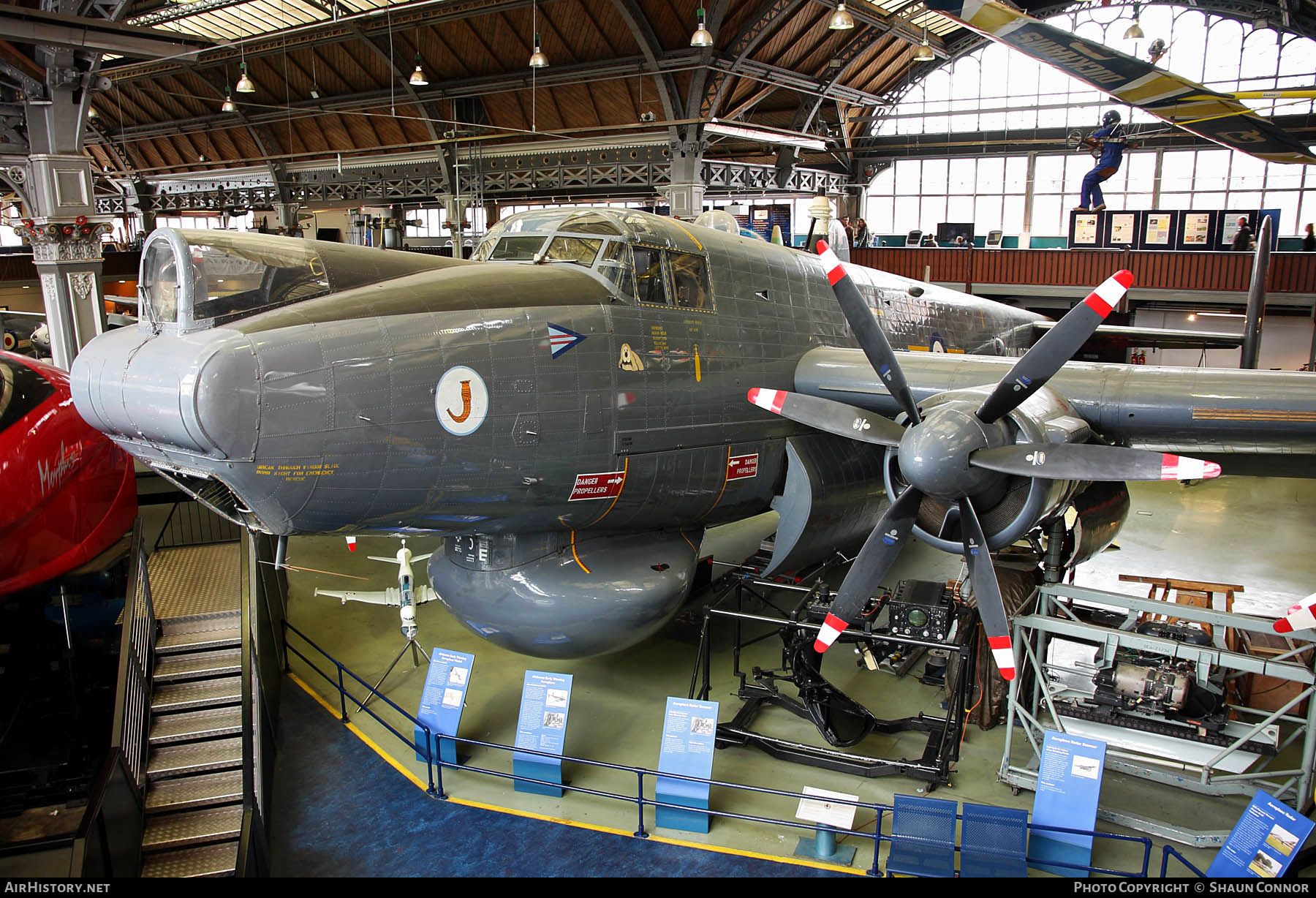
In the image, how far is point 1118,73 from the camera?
1897 centimetres

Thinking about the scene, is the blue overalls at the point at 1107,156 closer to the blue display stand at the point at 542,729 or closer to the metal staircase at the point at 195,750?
the blue display stand at the point at 542,729

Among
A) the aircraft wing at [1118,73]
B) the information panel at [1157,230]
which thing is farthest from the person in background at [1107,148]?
the aircraft wing at [1118,73]

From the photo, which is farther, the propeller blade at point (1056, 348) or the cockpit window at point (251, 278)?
the propeller blade at point (1056, 348)

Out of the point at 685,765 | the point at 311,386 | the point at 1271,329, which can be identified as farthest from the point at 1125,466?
the point at 1271,329

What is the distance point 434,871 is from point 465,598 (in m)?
3.35

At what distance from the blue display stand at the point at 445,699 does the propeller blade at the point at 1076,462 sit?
657 cm

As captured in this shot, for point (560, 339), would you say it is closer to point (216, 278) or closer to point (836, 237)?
point (216, 278)

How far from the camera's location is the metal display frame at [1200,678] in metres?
8.81

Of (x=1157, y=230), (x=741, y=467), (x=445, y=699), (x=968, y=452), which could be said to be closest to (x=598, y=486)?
(x=741, y=467)

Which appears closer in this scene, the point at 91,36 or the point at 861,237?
the point at 91,36

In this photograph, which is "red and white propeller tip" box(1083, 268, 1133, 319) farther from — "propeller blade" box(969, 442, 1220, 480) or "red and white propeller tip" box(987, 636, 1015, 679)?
"red and white propeller tip" box(987, 636, 1015, 679)

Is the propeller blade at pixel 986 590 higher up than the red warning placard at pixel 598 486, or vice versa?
the red warning placard at pixel 598 486

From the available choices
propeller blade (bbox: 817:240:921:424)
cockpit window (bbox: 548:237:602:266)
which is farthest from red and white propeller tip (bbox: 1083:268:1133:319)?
cockpit window (bbox: 548:237:602:266)

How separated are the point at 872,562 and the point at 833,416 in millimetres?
1704
